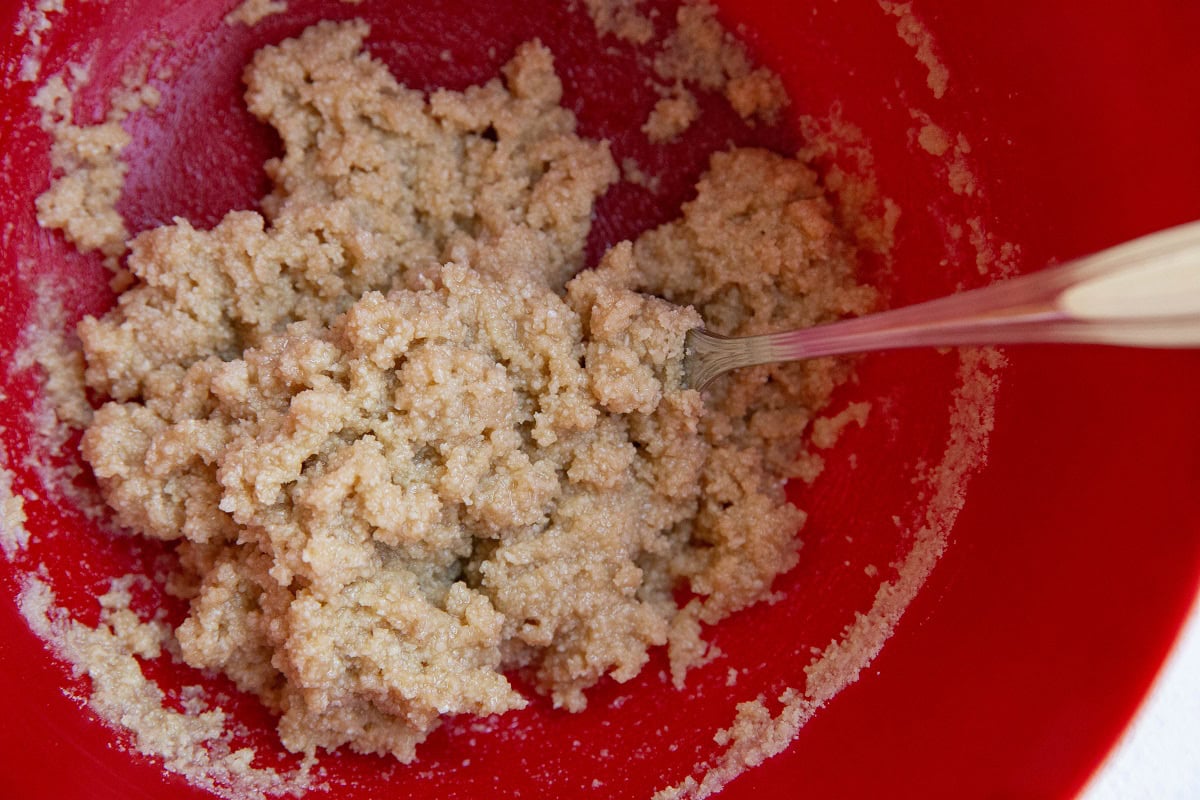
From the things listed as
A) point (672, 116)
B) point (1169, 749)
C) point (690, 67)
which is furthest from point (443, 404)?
point (1169, 749)

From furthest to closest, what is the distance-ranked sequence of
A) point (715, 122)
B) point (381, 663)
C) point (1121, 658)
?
point (715, 122) → point (381, 663) → point (1121, 658)

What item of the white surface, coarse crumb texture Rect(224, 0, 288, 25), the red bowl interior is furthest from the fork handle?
coarse crumb texture Rect(224, 0, 288, 25)

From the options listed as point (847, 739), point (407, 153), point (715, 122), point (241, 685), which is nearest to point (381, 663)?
point (241, 685)

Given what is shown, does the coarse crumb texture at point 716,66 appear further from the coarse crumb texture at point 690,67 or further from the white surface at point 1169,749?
the white surface at point 1169,749

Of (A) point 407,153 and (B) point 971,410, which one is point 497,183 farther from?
(B) point 971,410

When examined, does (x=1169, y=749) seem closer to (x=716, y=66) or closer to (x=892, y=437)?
(x=892, y=437)

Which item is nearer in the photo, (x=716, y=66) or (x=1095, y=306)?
(x=1095, y=306)

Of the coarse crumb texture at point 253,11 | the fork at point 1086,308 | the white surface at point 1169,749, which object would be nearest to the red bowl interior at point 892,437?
the coarse crumb texture at point 253,11
